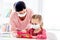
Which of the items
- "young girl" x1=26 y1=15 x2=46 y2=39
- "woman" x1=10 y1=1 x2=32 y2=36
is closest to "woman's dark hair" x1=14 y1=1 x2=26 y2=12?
"woman" x1=10 y1=1 x2=32 y2=36

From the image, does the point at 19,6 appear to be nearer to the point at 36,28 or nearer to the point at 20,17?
the point at 20,17

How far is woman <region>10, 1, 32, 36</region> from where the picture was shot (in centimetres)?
87

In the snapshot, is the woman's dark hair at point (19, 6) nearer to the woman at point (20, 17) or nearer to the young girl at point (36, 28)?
the woman at point (20, 17)

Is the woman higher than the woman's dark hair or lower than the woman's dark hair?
lower

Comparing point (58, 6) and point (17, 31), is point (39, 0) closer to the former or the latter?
point (58, 6)

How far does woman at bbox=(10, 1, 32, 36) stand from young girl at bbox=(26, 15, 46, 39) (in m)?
0.03

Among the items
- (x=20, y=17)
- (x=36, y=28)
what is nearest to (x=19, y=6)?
(x=20, y=17)

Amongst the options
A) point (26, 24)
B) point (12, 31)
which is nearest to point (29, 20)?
point (26, 24)

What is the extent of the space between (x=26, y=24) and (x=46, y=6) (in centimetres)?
17

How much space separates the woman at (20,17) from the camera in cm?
87

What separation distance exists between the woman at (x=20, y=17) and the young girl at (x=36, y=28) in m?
0.03

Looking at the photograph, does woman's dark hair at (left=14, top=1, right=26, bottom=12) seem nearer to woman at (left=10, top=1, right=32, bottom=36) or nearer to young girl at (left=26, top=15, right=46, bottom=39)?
woman at (left=10, top=1, right=32, bottom=36)

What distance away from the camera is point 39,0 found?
0.87 meters

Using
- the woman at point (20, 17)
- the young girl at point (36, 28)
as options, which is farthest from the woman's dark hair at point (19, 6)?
the young girl at point (36, 28)
